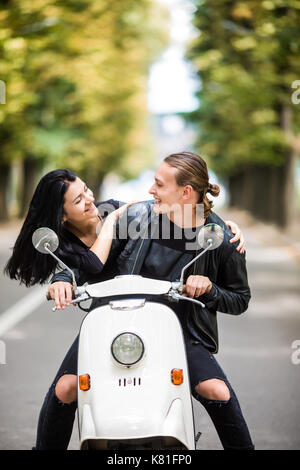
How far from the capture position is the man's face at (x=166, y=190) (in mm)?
3186

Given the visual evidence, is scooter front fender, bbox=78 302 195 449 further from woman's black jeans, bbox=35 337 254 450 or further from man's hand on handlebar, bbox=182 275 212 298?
woman's black jeans, bbox=35 337 254 450

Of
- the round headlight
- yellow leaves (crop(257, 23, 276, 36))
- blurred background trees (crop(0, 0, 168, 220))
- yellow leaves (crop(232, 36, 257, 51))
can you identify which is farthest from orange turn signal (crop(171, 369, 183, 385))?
yellow leaves (crop(232, 36, 257, 51))

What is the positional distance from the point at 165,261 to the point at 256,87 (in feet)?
65.3

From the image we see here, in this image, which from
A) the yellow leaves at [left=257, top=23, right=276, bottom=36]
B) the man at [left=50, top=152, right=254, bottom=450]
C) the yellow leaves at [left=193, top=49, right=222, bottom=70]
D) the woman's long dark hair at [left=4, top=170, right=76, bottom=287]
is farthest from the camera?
the yellow leaves at [left=193, top=49, right=222, bottom=70]

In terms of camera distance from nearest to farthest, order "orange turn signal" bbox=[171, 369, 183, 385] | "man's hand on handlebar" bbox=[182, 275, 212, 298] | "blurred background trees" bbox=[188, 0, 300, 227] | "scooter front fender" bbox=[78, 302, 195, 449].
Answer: "scooter front fender" bbox=[78, 302, 195, 449]
"orange turn signal" bbox=[171, 369, 183, 385]
"man's hand on handlebar" bbox=[182, 275, 212, 298]
"blurred background trees" bbox=[188, 0, 300, 227]

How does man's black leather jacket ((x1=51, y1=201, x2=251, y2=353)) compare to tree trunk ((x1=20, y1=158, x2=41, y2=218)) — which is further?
tree trunk ((x1=20, y1=158, x2=41, y2=218))

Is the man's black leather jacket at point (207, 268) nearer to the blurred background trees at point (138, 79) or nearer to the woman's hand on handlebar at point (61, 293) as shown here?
the woman's hand on handlebar at point (61, 293)

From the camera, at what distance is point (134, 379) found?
9.22ft

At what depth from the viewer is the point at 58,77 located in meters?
30.0

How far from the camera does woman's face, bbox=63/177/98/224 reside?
11.1 ft

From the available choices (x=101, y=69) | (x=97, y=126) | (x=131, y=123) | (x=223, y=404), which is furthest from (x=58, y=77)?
(x=223, y=404)

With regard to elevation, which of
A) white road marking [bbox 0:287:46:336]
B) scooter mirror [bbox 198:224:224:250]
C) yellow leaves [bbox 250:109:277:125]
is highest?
yellow leaves [bbox 250:109:277:125]

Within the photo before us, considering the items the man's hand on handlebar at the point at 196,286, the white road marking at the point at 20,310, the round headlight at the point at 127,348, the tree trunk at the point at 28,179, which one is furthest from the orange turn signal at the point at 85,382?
the tree trunk at the point at 28,179

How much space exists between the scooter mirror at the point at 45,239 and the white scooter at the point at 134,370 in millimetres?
218
